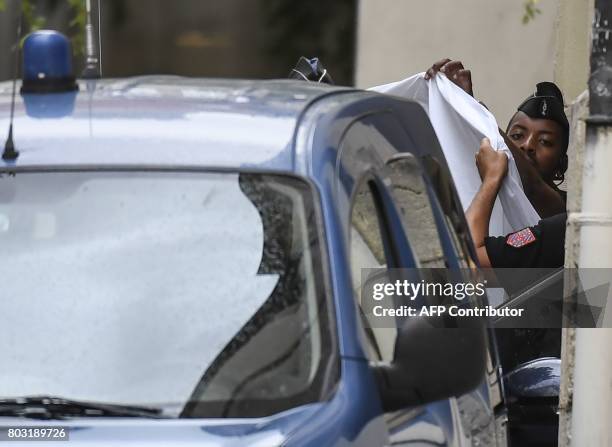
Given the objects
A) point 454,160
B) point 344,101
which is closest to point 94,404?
point 344,101

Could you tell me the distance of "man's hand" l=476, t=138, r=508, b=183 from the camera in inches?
237

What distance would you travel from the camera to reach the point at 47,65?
3.69 metres

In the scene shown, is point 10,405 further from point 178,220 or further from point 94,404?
point 178,220

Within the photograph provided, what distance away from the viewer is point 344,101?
362 centimetres

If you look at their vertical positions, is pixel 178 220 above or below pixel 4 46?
above

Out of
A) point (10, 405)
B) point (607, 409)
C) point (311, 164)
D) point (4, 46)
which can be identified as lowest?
point (4, 46)

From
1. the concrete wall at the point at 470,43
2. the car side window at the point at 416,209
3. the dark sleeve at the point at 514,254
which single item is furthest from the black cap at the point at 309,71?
the concrete wall at the point at 470,43

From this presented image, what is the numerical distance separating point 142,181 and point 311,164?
37 centimetres

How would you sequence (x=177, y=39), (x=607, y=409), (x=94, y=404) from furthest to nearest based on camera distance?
(x=177, y=39) → (x=607, y=409) → (x=94, y=404)

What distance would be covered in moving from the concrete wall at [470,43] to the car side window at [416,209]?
21.6 feet

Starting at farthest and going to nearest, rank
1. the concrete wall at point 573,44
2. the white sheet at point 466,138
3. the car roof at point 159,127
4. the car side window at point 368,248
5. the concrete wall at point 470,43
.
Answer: the concrete wall at point 470,43 < the concrete wall at point 573,44 < the white sheet at point 466,138 < the car side window at point 368,248 < the car roof at point 159,127

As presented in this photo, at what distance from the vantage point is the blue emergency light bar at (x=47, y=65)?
12.0 ft

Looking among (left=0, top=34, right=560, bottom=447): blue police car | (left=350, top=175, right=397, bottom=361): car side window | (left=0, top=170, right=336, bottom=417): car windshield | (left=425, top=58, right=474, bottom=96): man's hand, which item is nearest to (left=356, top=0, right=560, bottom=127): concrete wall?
(left=425, top=58, right=474, bottom=96): man's hand

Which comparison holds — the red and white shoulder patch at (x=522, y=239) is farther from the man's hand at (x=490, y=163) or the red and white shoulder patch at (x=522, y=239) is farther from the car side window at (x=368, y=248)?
the car side window at (x=368, y=248)
